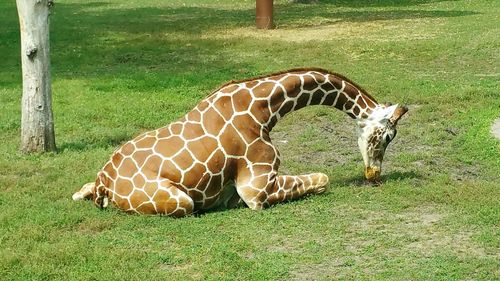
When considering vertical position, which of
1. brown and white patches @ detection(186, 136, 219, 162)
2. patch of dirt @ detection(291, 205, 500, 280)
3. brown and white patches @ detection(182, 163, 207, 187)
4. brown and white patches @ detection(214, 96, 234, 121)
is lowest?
patch of dirt @ detection(291, 205, 500, 280)

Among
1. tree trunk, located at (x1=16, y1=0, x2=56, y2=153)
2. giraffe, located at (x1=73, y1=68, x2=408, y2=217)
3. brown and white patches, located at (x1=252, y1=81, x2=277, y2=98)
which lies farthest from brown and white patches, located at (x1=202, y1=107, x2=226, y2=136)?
tree trunk, located at (x1=16, y1=0, x2=56, y2=153)

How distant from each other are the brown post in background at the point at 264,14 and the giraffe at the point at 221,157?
1335 centimetres

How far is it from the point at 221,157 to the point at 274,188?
1.86ft

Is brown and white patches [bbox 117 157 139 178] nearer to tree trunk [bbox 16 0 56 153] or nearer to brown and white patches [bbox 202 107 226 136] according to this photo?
brown and white patches [bbox 202 107 226 136]

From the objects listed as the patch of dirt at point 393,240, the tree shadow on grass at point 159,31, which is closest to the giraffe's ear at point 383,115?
the patch of dirt at point 393,240

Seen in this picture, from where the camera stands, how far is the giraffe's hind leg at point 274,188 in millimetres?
7562

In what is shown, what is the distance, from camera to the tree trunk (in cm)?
983

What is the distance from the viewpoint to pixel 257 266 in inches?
249

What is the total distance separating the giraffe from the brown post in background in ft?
43.8

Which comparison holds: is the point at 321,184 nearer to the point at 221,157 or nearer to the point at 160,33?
the point at 221,157

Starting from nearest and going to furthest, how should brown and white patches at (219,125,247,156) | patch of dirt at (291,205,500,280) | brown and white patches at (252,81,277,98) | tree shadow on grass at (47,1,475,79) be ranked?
patch of dirt at (291,205,500,280) < brown and white patches at (219,125,247,156) < brown and white patches at (252,81,277,98) < tree shadow on grass at (47,1,475,79)

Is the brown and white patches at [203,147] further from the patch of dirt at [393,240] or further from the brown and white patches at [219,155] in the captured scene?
the patch of dirt at [393,240]

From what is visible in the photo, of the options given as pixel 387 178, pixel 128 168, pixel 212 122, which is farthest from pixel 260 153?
pixel 387 178

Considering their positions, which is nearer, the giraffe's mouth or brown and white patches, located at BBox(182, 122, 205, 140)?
brown and white patches, located at BBox(182, 122, 205, 140)
